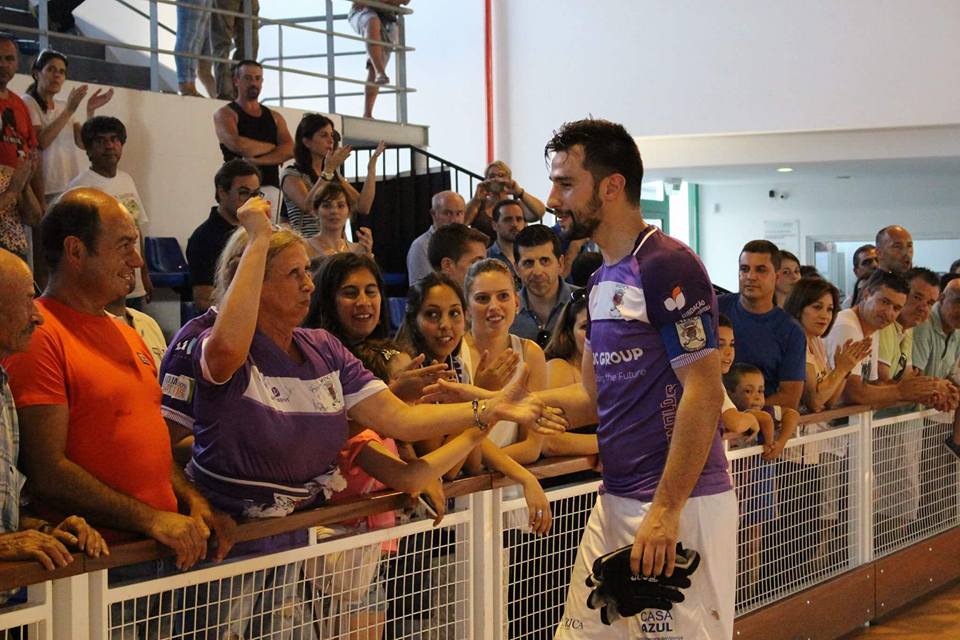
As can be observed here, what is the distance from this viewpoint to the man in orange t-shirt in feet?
8.12

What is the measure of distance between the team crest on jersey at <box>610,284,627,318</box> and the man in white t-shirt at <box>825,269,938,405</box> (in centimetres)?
282

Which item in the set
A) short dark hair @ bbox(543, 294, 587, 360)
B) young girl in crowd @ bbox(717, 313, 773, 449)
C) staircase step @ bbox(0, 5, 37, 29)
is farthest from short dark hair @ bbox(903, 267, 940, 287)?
staircase step @ bbox(0, 5, 37, 29)

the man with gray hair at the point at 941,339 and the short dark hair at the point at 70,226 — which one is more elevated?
the short dark hair at the point at 70,226

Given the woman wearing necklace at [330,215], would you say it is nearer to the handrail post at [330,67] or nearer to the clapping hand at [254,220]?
the clapping hand at [254,220]

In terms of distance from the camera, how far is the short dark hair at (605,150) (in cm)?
290

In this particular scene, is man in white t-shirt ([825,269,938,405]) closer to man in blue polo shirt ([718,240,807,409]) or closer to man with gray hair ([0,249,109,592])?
man in blue polo shirt ([718,240,807,409])

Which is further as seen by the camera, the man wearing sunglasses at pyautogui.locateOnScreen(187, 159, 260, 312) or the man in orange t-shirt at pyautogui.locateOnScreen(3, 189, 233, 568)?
the man wearing sunglasses at pyautogui.locateOnScreen(187, 159, 260, 312)

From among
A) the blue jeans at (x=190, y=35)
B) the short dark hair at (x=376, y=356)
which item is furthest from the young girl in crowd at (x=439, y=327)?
the blue jeans at (x=190, y=35)

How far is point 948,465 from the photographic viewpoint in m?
6.23

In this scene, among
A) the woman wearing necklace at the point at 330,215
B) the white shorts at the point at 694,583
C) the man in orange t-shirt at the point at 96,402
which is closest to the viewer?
the man in orange t-shirt at the point at 96,402

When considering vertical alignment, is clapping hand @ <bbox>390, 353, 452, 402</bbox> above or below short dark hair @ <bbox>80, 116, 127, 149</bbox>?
below

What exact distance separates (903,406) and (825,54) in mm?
5730

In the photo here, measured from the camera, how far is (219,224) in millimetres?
5898

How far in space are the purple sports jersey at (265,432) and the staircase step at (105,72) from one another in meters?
6.32
